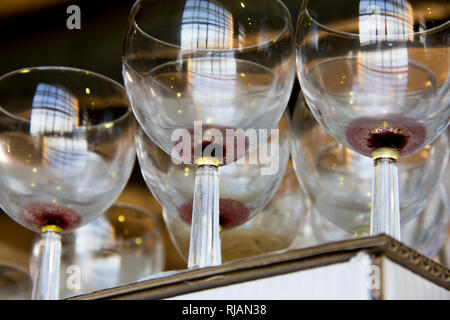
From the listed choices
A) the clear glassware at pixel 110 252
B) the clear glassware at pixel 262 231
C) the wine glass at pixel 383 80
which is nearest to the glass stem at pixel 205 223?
the wine glass at pixel 383 80

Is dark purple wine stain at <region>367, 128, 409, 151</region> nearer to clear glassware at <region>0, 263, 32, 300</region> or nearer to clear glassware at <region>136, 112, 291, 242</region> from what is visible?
clear glassware at <region>136, 112, 291, 242</region>

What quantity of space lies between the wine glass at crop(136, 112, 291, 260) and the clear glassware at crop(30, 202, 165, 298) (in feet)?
0.89

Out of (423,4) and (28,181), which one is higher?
(423,4)

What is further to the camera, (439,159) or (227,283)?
(439,159)

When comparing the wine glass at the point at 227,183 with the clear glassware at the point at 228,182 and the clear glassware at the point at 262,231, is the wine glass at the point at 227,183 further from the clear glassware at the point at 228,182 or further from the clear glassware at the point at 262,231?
the clear glassware at the point at 262,231

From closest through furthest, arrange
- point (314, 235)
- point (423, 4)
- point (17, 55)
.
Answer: point (423, 4)
point (314, 235)
point (17, 55)

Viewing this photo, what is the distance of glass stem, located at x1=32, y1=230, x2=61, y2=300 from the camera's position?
0.83 m

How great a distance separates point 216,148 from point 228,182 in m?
0.16

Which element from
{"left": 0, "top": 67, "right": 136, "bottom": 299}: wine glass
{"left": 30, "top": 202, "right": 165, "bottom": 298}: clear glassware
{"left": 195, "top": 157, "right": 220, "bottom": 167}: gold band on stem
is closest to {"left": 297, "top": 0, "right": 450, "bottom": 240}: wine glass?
{"left": 195, "top": 157, "right": 220, "bottom": 167}: gold band on stem
